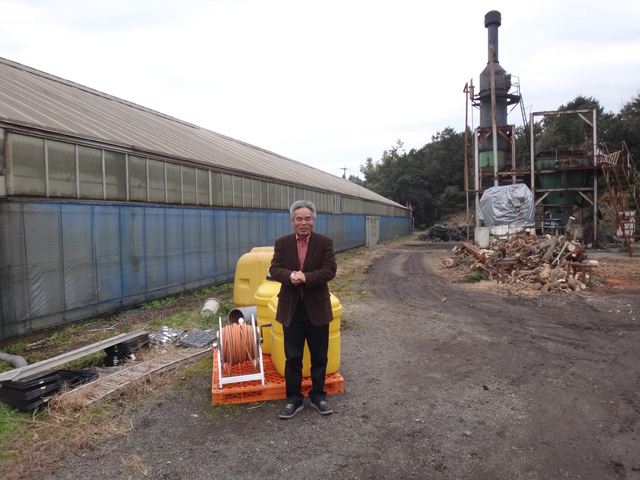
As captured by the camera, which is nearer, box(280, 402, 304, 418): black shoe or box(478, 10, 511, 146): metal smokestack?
box(280, 402, 304, 418): black shoe

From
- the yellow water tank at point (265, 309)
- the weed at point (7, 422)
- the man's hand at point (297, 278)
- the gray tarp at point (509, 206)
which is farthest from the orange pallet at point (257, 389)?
the gray tarp at point (509, 206)

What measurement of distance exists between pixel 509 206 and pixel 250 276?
16.2 meters

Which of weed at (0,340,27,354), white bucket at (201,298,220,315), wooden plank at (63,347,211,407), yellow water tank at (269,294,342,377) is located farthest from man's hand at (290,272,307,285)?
weed at (0,340,27,354)

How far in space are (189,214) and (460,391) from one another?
885cm

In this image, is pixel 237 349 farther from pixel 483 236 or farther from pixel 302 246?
pixel 483 236

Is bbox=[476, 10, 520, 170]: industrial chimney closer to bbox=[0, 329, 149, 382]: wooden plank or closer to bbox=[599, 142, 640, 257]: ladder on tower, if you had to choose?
bbox=[599, 142, 640, 257]: ladder on tower

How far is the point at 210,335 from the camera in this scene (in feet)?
22.8

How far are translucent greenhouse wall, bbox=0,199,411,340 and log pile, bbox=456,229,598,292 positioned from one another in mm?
8265

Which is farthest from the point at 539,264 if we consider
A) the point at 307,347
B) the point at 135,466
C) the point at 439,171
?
the point at 439,171

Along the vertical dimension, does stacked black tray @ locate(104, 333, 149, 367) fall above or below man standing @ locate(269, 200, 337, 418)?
below

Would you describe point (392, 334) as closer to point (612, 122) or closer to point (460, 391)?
point (460, 391)

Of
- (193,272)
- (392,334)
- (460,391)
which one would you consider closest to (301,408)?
(460,391)

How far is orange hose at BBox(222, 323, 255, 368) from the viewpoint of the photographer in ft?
15.8

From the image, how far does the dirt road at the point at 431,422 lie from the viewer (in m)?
3.32
